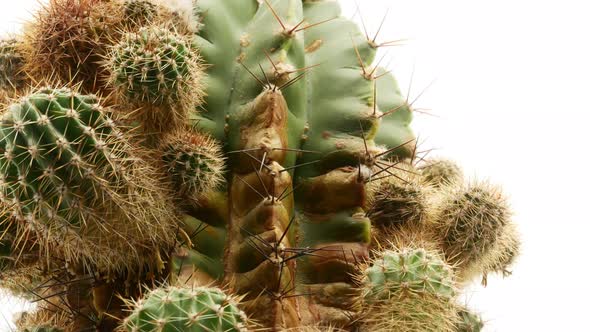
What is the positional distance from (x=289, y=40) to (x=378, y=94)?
61 cm

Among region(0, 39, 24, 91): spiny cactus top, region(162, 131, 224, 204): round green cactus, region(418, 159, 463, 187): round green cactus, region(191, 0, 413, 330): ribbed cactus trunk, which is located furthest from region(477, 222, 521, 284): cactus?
region(0, 39, 24, 91): spiny cactus top

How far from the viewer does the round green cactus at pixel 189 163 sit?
Answer: 9.80ft

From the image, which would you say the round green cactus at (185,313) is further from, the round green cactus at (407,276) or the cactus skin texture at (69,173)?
the round green cactus at (407,276)

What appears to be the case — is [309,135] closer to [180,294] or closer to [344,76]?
[344,76]

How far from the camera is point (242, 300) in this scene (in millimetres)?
3061

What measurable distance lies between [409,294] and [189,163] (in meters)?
0.86

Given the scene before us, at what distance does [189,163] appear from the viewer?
2982mm

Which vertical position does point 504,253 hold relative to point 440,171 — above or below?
below

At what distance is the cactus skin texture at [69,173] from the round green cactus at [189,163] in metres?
0.16

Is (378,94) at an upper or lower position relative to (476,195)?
upper

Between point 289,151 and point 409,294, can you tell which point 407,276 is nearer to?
point 409,294

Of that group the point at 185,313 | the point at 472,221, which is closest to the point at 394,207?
the point at 472,221

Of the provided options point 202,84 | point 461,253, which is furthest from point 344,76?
point 461,253

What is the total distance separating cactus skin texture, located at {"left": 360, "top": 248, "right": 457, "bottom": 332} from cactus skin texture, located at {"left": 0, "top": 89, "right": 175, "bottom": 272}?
2.72 feet
